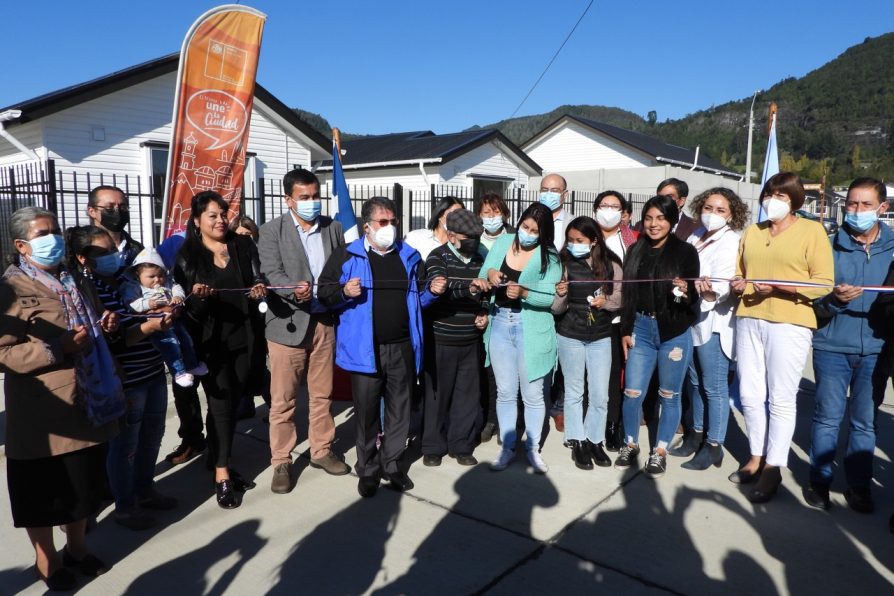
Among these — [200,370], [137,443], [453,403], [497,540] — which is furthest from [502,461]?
[137,443]

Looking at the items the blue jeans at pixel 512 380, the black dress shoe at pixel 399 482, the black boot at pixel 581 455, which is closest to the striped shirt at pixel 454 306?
the blue jeans at pixel 512 380

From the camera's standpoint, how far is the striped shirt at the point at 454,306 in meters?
4.24

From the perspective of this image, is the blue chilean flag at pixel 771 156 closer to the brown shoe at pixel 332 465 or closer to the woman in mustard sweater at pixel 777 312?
the woman in mustard sweater at pixel 777 312

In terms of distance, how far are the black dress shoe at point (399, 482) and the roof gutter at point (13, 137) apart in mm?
11423

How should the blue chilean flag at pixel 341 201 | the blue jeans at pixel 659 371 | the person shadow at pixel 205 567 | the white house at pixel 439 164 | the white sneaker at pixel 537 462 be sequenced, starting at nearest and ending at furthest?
the person shadow at pixel 205 567
the blue jeans at pixel 659 371
the white sneaker at pixel 537 462
the blue chilean flag at pixel 341 201
the white house at pixel 439 164

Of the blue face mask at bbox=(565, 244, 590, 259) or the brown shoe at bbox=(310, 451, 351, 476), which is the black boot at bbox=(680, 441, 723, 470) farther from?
the brown shoe at bbox=(310, 451, 351, 476)

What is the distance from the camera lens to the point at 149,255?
11.9 feet

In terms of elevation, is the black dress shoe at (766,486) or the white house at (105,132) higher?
the white house at (105,132)

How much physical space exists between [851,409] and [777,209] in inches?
53.0

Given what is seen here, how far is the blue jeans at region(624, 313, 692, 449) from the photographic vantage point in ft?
13.7

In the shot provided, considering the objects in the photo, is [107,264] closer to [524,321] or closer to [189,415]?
[189,415]

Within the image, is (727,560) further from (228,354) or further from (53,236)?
(53,236)

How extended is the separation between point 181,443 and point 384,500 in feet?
6.10

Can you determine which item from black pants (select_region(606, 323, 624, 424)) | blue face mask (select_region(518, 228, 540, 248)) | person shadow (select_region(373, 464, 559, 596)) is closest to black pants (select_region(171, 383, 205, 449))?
person shadow (select_region(373, 464, 559, 596))
